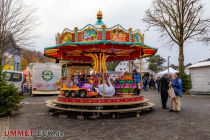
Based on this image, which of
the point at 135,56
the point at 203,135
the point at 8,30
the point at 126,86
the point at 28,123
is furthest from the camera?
the point at 8,30

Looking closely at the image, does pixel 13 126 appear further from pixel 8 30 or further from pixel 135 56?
pixel 8 30

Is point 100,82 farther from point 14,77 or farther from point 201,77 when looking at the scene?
point 201,77

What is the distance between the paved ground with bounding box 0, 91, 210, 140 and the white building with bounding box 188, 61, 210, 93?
14677 millimetres

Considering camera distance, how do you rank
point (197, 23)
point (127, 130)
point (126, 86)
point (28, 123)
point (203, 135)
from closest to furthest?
point (203, 135), point (127, 130), point (28, 123), point (126, 86), point (197, 23)

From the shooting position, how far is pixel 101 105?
11.3m

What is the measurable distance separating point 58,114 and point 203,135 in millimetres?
6753

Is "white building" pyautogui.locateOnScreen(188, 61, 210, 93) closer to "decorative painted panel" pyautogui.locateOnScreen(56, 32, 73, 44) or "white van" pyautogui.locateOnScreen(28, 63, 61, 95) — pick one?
"white van" pyautogui.locateOnScreen(28, 63, 61, 95)

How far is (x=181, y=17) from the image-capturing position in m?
27.2

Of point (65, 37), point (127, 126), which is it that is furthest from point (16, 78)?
point (127, 126)

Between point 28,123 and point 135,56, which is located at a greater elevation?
point 135,56

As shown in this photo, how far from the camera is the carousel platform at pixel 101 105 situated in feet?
36.9

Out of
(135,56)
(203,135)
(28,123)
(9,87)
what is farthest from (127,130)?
(135,56)

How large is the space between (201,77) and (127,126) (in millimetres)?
18825

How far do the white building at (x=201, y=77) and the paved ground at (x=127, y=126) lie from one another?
14677 mm
